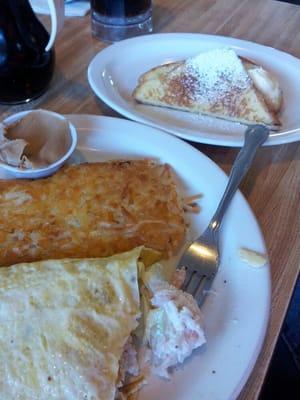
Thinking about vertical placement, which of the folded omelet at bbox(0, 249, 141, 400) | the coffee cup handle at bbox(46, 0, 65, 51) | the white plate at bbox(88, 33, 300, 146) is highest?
the coffee cup handle at bbox(46, 0, 65, 51)

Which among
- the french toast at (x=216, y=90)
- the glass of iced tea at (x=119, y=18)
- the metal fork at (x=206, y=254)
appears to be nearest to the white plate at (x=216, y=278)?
the metal fork at (x=206, y=254)

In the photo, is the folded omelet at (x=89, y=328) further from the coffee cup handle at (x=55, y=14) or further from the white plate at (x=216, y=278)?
the coffee cup handle at (x=55, y=14)

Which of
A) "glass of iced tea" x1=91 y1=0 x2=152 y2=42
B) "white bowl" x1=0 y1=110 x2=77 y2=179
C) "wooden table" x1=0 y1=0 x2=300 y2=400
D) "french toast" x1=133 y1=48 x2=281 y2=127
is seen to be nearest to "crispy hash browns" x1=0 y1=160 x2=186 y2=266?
"white bowl" x1=0 y1=110 x2=77 y2=179

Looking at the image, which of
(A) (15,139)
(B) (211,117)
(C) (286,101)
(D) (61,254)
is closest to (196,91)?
(B) (211,117)

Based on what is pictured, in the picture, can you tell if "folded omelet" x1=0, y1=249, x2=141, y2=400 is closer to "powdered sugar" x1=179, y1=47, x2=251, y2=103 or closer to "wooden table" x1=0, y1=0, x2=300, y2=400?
"wooden table" x1=0, y1=0, x2=300, y2=400

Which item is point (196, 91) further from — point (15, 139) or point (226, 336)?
point (226, 336)

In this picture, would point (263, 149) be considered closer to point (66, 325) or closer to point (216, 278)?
point (216, 278)

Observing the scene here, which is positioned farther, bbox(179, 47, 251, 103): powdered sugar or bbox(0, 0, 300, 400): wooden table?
bbox(179, 47, 251, 103): powdered sugar
